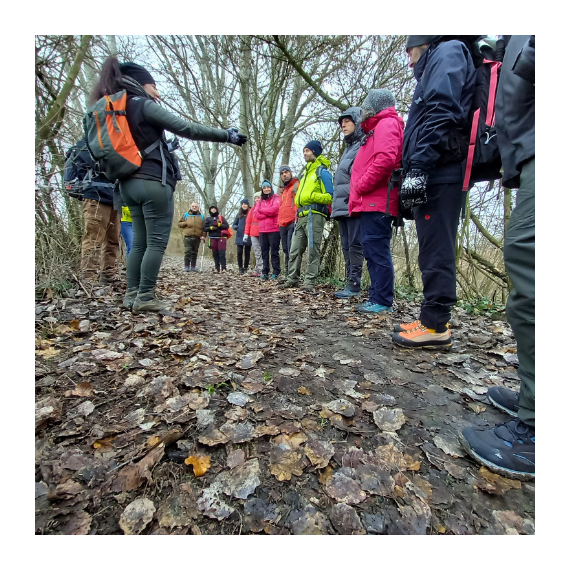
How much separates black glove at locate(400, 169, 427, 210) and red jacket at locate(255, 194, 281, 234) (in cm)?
475

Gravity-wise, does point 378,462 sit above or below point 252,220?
below

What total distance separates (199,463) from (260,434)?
11.4 inches

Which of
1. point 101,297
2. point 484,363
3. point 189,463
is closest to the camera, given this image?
point 189,463

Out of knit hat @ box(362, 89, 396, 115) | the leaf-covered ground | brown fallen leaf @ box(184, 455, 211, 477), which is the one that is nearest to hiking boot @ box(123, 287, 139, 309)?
the leaf-covered ground

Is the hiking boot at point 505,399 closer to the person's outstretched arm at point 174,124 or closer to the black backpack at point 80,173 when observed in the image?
the person's outstretched arm at point 174,124

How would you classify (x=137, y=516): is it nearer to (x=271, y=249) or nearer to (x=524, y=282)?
(x=524, y=282)

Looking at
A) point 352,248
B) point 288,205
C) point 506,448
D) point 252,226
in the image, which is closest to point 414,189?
point 506,448

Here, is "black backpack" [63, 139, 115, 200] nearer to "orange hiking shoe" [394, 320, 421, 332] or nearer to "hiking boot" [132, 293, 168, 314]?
"hiking boot" [132, 293, 168, 314]

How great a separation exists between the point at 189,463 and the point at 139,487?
0.18 meters

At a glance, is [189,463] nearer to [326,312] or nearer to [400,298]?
[326,312]

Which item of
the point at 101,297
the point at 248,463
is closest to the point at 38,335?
the point at 101,297

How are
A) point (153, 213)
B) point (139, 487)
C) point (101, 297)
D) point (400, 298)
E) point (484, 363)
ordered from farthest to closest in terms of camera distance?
point (400, 298) < point (101, 297) < point (153, 213) < point (484, 363) < point (139, 487)

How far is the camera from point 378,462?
1.22 m

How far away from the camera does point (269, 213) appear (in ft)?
22.3
